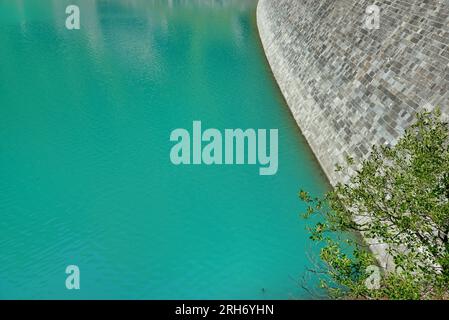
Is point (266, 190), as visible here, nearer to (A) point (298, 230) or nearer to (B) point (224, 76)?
(A) point (298, 230)

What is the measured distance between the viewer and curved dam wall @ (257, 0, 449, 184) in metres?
17.5

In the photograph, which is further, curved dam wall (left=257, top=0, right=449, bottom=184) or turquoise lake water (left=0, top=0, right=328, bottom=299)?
curved dam wall (left=257, top=0, right=449, bottom=184)

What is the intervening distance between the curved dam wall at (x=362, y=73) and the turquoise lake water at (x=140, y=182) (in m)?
1.52

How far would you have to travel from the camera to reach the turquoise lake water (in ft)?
51.5

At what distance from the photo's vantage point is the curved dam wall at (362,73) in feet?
57.6

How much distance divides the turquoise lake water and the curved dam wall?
152cm

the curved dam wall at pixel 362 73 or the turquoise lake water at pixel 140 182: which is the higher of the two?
the curved dam wall at pixel 362 73

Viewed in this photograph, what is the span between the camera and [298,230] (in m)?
17.7

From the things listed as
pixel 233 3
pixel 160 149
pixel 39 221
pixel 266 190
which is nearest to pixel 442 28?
pixel 266 190

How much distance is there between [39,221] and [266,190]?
9.40 meters

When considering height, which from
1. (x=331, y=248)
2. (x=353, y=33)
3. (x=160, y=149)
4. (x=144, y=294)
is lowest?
(x=144, y=294)

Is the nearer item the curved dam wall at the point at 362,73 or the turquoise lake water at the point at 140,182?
the turquoise lake water at the point at 140,182

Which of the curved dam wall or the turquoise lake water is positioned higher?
the curved dam wall

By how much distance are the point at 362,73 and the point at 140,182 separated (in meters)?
11.5
